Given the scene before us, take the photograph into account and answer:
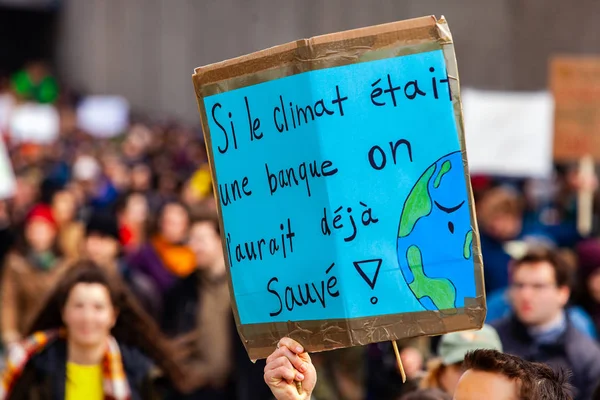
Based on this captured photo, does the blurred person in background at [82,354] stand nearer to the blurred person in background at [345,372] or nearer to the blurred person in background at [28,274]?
the blurred person in background at [345,372]

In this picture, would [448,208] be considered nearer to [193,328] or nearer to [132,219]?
[193,328]

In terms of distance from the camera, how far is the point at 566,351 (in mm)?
5051

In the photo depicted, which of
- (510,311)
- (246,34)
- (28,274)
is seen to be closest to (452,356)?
(510,311)

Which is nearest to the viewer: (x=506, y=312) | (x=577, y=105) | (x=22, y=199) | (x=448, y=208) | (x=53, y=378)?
(x=448, y=208)

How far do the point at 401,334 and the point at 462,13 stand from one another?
14397mm

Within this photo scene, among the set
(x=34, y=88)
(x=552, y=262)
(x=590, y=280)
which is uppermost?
(x=552, y=262)

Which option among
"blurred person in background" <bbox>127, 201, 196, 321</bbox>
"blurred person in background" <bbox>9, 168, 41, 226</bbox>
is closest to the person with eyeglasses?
"blurred person in background" <bbox>127, 201, 196, 321</bbox>

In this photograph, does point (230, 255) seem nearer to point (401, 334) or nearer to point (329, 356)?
point (401, 334)

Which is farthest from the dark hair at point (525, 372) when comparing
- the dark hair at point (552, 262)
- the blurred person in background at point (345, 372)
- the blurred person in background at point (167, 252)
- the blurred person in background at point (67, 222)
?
the blurred person in background at point (67, 222)

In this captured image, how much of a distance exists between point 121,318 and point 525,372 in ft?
8.51

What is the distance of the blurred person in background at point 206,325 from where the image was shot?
20.9 ft

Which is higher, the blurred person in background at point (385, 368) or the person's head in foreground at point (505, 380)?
the person's head in foreground at point (505, 380)

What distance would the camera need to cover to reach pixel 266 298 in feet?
10.4

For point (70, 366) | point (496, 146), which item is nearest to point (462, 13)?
point (496, 146)
